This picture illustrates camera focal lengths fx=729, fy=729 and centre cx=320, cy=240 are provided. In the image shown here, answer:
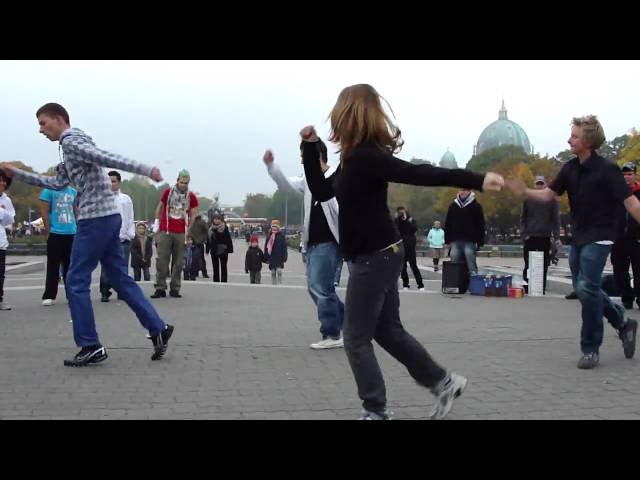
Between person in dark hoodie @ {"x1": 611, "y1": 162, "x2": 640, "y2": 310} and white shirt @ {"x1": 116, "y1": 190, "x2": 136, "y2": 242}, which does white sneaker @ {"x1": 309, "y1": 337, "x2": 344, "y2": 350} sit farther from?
white shirt @ {"x1": 116, "y1": 190, "x2": 136, "y2": 242}

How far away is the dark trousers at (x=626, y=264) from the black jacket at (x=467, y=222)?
273 cm

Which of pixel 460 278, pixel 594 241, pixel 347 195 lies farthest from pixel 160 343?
pixel 460 278

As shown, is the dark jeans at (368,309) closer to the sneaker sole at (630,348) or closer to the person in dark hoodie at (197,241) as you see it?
the sneaker sole at (630,348)

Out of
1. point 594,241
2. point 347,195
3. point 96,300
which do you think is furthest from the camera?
point 96,300

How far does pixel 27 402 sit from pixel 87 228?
5.27 ft

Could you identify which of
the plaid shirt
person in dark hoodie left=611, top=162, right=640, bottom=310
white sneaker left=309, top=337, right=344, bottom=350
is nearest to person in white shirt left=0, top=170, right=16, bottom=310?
the plaid shirt

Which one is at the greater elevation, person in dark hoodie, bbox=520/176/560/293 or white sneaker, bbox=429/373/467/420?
person in dark hoodie, bbox=520/176/560/293

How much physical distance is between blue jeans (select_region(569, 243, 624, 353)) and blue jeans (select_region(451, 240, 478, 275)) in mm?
6286

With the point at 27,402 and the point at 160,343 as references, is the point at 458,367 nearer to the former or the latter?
the point at 160,343

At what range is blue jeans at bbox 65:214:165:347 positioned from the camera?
5.66m

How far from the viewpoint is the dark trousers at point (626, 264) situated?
376 inches

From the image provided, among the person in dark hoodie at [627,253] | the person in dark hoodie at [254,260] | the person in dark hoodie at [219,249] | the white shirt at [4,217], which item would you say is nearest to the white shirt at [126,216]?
the white shirt at [4,217]

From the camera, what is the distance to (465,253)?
1226 centimetres

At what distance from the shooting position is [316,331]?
766cm
